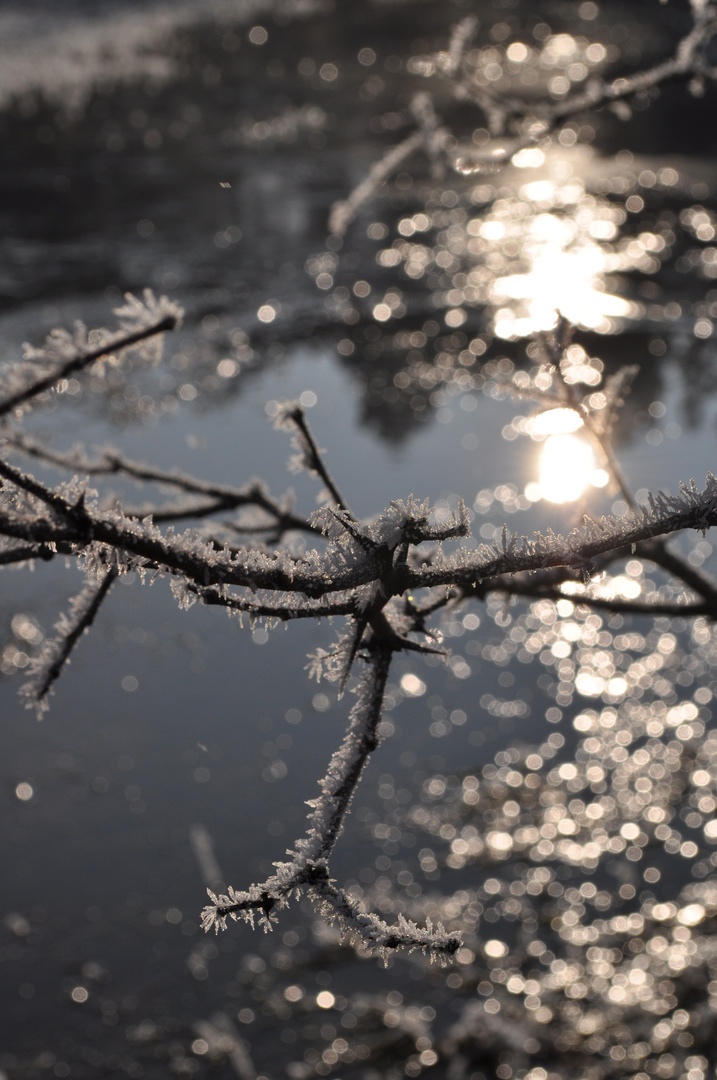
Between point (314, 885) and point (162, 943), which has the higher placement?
point (162, 943)

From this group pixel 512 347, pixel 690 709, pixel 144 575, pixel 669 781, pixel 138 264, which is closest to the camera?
pixel 144 575

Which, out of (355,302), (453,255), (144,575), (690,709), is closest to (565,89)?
(453,255)

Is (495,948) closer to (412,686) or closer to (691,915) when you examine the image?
(691,915)

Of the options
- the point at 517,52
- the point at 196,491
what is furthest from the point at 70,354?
the point at 517,52

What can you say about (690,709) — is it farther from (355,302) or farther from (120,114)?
(120,114)

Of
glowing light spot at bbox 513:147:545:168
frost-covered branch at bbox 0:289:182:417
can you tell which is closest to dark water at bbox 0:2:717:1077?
glowing light spot at bbox 513:147:545:168
